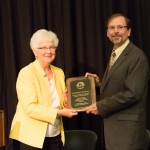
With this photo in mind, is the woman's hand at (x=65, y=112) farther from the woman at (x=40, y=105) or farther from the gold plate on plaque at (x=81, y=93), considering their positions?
the gold plate on plaque at (x=81, y=93)

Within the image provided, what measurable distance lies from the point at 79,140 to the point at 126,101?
2.71 feet

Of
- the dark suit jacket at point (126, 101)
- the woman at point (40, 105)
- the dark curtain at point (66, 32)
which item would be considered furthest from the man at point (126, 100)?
the dark curtain at point (66, 32)

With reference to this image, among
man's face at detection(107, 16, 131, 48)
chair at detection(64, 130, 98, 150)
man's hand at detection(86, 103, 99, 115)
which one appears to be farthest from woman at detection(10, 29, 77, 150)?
man's face at detection(107, 16, 131, 48)

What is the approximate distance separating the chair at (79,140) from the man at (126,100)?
0.41 m

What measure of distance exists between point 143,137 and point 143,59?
63 centimetres

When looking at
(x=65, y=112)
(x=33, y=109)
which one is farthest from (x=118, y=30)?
(x=33, y=109)

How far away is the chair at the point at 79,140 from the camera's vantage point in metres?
3.11

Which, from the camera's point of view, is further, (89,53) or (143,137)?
(89,53)

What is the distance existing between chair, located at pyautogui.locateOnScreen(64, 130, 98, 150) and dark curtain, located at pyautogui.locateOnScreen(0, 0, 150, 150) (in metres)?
0.58

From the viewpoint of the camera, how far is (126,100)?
101 inches

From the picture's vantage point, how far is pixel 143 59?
259 centimetres

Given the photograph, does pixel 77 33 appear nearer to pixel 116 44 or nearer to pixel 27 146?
pixel 116 44

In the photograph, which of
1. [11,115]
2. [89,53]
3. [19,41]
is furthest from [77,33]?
[11,115]

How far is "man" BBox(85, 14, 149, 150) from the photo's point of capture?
8.41ft
